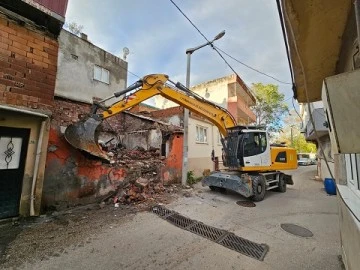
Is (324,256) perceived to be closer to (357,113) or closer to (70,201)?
(357,113)

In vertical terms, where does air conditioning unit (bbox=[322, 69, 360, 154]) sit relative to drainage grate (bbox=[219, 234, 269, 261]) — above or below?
above

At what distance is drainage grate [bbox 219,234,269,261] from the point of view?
3.85m

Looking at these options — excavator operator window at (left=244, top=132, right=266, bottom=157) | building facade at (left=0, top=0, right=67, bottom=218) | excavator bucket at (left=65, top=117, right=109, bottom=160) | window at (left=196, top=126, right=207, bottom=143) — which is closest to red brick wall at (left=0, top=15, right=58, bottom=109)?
building facade at (left=0, top=0, right=67, bottom=218)

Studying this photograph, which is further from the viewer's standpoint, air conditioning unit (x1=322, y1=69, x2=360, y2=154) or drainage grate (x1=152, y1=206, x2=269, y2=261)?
drainage grate (x1=152, y1=206, x2=269, y2=261)

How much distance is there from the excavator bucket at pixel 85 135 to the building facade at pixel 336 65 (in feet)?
16.4

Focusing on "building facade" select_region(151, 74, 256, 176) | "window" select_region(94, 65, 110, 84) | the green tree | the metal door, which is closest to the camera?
the metal door

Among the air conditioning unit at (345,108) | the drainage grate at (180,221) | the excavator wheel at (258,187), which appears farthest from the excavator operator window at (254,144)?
the air conditioning unit at (345,108)

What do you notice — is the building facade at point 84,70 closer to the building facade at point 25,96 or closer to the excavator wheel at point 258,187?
the building facade at point 25,96

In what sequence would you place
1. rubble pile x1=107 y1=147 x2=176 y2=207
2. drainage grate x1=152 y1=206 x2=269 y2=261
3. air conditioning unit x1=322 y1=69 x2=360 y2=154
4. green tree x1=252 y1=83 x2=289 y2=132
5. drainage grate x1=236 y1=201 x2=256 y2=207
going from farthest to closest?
1. green tree x1=252 y1=83 x2=289 y2=132
2. drainage grate x1=236 y1=201 x2=256 y2=207
3. rubble pile x1=107 y1=147 x2=176 y2=207
4. drainage grate x1=152 y1=206 x2=269 y2=261
5. air conditioning unit x1=322 y1=69 x2=360 y2=154

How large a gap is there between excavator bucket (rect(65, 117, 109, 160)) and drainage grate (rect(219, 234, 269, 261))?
13.1ft

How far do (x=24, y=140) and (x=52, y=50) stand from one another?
2.22 metres

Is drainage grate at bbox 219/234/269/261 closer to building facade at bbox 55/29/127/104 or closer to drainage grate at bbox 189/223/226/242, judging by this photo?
drainage grate at bbox 189/223/226/242


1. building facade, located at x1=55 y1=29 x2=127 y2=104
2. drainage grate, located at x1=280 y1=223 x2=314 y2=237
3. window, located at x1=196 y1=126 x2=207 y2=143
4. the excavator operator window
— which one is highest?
building facade, located at x1=55 y1=29 x2=127 y2=104

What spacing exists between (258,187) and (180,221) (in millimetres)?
3863
